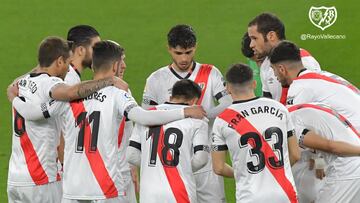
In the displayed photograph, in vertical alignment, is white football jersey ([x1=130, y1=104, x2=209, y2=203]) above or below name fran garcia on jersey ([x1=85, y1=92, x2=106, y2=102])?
below

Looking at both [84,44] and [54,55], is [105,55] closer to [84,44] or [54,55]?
[54,55]

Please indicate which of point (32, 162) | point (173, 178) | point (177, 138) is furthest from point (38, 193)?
point (177, 138)

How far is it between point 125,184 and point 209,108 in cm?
122

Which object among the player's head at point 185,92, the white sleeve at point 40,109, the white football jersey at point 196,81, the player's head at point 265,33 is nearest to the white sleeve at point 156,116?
the player's head at point 185,92

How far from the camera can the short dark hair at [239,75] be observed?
23.3 ft

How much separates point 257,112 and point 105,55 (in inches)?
51.1

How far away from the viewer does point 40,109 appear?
758 cm

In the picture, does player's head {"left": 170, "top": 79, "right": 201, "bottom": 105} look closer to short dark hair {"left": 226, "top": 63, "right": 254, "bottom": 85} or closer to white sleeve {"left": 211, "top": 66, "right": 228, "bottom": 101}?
short dark hair {"left": 226, "top": 63, "right": 254, "bottom": 85}

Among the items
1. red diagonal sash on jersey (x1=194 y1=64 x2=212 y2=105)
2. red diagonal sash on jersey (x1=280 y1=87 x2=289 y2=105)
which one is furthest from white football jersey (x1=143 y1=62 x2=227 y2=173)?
red diagonal sash on jersey (x1=280 y1=87 x2=289 y2=105)

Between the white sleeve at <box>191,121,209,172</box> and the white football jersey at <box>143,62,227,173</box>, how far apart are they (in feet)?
3.73

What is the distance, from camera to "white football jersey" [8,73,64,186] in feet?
25.4

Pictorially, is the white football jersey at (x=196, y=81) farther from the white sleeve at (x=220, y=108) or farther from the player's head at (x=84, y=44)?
the player's head at (x=84, y=44)

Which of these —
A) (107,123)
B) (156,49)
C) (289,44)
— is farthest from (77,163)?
(156,49)

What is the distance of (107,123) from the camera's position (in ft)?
24.1
